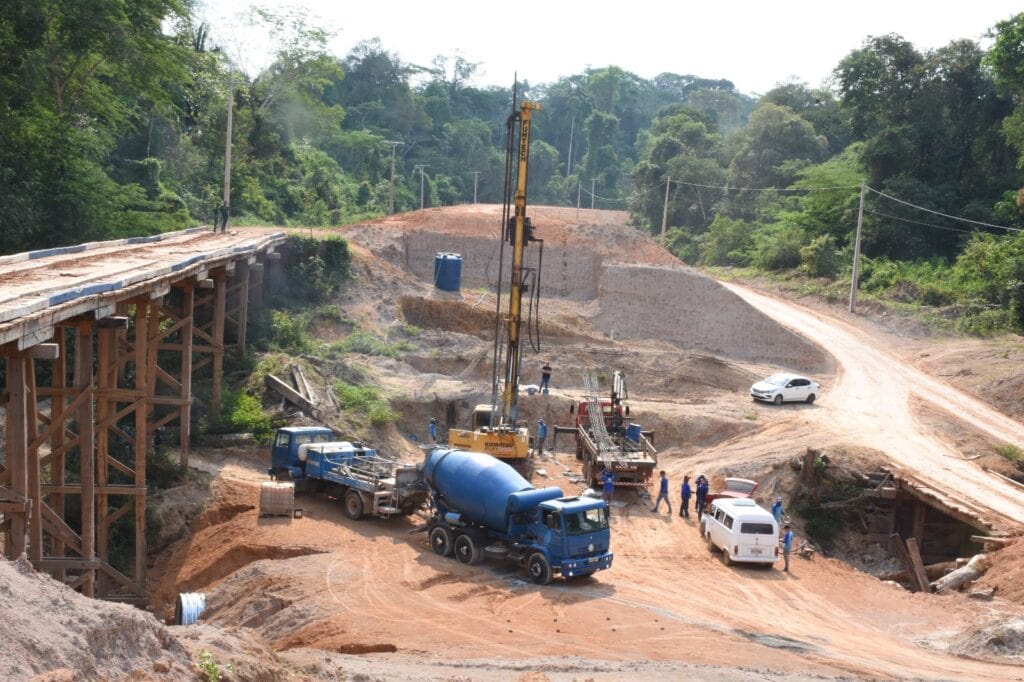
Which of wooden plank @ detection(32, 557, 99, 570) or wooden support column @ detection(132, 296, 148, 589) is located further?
wooden support column @ detection(132, 296, 148, 589)

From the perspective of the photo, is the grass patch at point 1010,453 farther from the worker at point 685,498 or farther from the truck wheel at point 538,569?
the truck wheel at point 538,569

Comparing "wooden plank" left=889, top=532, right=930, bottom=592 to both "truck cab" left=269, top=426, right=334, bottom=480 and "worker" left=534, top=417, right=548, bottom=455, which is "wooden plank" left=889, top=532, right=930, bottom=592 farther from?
"truck cab" left=269, top=426, right=334, bottom=480

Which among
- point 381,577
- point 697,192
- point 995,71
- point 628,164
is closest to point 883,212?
point 995,71

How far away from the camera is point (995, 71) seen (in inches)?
2238

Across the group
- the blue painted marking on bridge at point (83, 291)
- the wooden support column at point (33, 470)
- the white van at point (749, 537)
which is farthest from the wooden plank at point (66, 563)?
the white van at point (749, 537)

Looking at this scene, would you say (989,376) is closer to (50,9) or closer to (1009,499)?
(1009,499)

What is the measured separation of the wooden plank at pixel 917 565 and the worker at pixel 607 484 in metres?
9.05

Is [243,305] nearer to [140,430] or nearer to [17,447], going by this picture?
[140,430]

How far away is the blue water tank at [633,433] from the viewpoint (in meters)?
34.2

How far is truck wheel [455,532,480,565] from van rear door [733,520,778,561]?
6.91m

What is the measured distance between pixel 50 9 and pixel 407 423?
869 inches

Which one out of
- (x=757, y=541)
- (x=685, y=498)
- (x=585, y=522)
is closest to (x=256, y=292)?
(x=685, y=498)

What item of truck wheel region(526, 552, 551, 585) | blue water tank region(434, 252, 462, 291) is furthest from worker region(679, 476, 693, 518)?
blue water tank region(434, 252, 462, 291)

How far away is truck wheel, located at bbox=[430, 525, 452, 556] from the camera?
24281 millimetres
